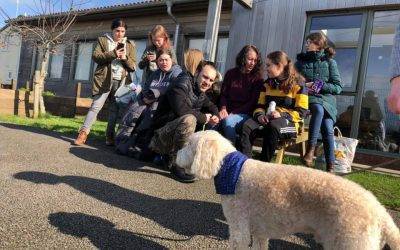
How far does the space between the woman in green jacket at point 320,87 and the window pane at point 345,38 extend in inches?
109

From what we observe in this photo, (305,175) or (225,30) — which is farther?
(225,30)

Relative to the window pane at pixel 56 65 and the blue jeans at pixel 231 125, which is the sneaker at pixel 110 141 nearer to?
the blue jeans at pixel 231 125

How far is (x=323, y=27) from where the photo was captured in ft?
29.4

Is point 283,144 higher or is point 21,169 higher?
point 283,144

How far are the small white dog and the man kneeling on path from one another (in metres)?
1.81

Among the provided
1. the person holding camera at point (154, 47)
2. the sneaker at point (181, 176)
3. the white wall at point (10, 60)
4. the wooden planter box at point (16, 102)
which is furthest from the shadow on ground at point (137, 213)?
the white wall at point (10, 60)

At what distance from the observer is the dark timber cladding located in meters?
8.92

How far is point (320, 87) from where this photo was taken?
5711 millimetres

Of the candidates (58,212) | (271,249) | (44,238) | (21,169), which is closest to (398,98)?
(271,249)

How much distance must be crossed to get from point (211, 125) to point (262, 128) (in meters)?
0.66

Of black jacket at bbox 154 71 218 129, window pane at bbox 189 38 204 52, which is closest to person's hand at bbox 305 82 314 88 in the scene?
black jacket at bbox 154 71 218 129

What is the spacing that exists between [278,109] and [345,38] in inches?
167

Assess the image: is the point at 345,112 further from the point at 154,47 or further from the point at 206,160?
the point at 206,160

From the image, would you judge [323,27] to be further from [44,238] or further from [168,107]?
[44,238]
